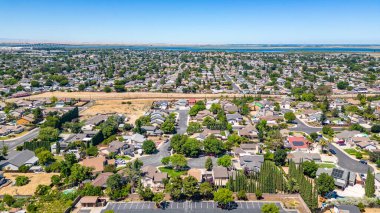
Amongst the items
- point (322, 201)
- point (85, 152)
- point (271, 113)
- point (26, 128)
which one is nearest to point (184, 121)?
point (271, 113)


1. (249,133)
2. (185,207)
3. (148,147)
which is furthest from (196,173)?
(249,133)

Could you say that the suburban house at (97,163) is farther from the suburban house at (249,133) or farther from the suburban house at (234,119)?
the suburban house at (234,119)

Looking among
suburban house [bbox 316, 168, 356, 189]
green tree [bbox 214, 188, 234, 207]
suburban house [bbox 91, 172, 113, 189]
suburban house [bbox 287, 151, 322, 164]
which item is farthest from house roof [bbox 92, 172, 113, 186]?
suburban house [bbox 316, 168, 356, 189]

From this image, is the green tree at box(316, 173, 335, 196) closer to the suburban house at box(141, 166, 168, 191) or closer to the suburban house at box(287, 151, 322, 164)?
the suburban house at box(287, 151, 322, 164)

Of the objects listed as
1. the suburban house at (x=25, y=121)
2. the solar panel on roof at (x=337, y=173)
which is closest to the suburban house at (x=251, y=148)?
the solar panel on roof at (x=337, y=173)

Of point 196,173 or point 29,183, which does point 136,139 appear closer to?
point 196,173

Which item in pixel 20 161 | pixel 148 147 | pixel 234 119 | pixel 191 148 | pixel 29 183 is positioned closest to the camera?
pixel 29 183
